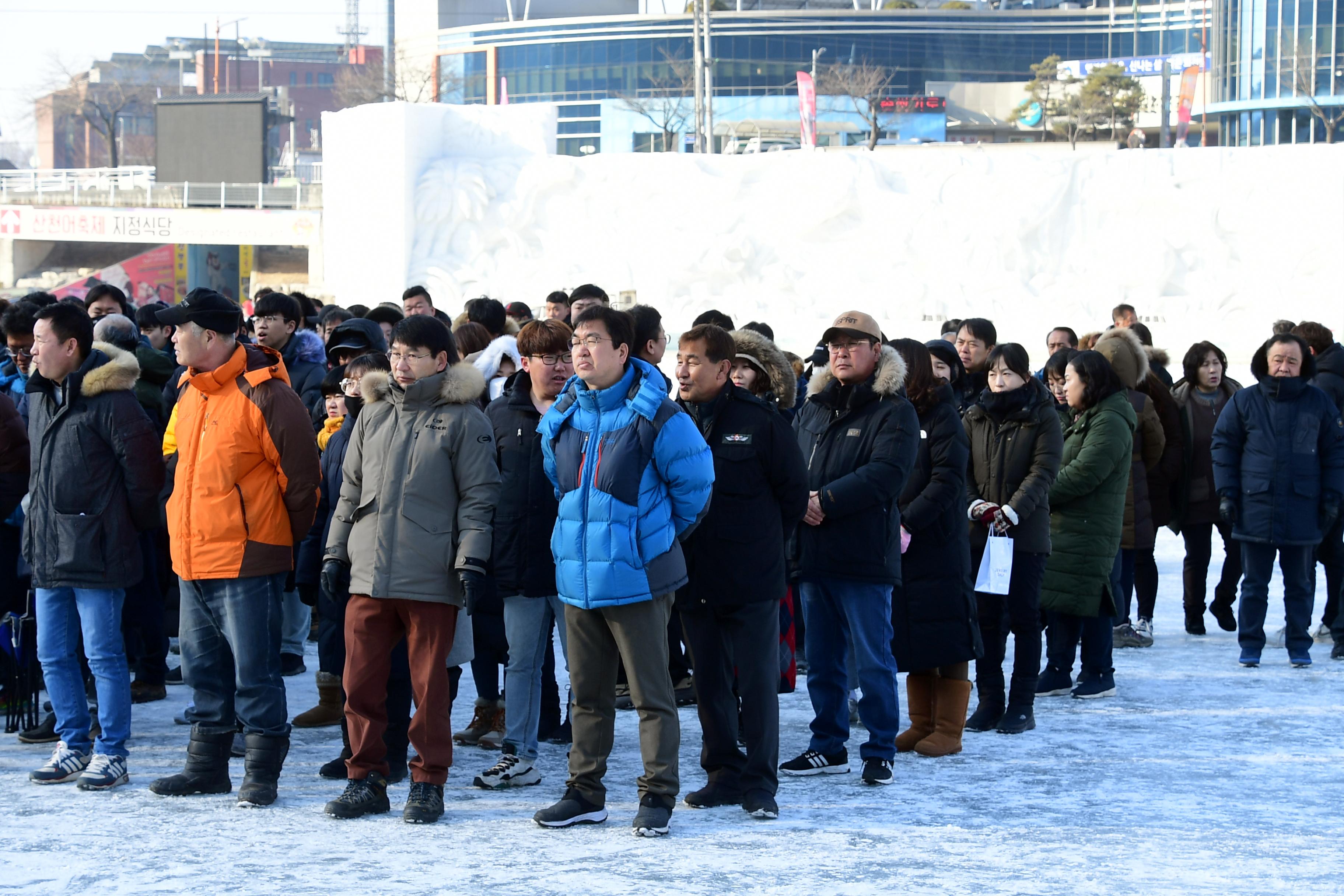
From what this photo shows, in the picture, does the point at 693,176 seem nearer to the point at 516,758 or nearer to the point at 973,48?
the point at 516,758

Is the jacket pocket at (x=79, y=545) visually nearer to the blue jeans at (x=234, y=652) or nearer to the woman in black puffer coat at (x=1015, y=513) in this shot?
the blue jeans at (x=234, y=652)

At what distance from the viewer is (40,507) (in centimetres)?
490

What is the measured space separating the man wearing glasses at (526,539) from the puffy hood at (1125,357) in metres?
2.88

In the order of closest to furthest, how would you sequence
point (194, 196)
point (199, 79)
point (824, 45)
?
point (194, 196) → point (824, 45) → point (199, 79)

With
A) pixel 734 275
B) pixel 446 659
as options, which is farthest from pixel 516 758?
pixel 734 275

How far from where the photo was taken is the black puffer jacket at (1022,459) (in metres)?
5.80

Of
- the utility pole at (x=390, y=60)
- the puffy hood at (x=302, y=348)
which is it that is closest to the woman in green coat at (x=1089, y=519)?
the puffy hood at (x=302, y=348)

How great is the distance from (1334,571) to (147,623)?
19.4ft

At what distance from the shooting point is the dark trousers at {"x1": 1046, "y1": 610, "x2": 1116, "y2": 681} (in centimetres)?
634

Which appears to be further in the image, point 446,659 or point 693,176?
point 693,176

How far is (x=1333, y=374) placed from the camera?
7816 mm

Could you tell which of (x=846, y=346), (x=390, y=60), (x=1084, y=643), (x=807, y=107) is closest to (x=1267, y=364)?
(x=1084, y=643)

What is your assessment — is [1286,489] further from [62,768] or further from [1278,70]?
[1278,70]

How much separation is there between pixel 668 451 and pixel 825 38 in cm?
6946
